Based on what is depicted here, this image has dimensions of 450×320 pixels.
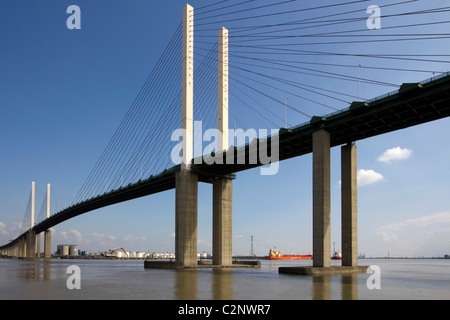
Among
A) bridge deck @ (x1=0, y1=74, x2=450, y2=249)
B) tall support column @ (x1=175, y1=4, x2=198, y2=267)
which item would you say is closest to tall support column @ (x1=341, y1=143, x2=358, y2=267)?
bridge deck @ (x1=0, y1=74, x2=450, y2=249)

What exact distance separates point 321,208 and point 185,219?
24197 millimetres

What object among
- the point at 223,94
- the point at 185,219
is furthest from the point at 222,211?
the point at 223,94

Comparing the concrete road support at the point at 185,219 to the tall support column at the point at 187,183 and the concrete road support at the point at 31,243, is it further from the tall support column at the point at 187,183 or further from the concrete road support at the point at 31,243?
the concrete road support at the point at 31,243

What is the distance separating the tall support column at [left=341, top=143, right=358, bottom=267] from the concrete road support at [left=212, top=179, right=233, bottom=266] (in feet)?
71.9

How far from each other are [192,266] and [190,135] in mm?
18450

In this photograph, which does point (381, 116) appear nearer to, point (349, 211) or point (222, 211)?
point (349, 211)

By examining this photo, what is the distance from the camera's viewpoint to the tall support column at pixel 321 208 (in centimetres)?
4459

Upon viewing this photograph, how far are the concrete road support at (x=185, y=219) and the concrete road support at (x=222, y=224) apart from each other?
4.84 m

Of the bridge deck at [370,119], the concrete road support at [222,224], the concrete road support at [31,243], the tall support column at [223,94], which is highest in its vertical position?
the tall support column at [223,94]

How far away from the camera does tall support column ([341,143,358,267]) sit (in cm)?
5050

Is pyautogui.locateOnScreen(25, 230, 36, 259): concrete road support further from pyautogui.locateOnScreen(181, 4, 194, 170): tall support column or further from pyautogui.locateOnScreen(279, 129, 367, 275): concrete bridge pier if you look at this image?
pyautogui.locateOnScreen(279, 129, 367, 275): concrete bridge pier

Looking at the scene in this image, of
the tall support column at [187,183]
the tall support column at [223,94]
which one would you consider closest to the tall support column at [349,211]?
the tall support column at [223,94]

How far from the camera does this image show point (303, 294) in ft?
76.6
